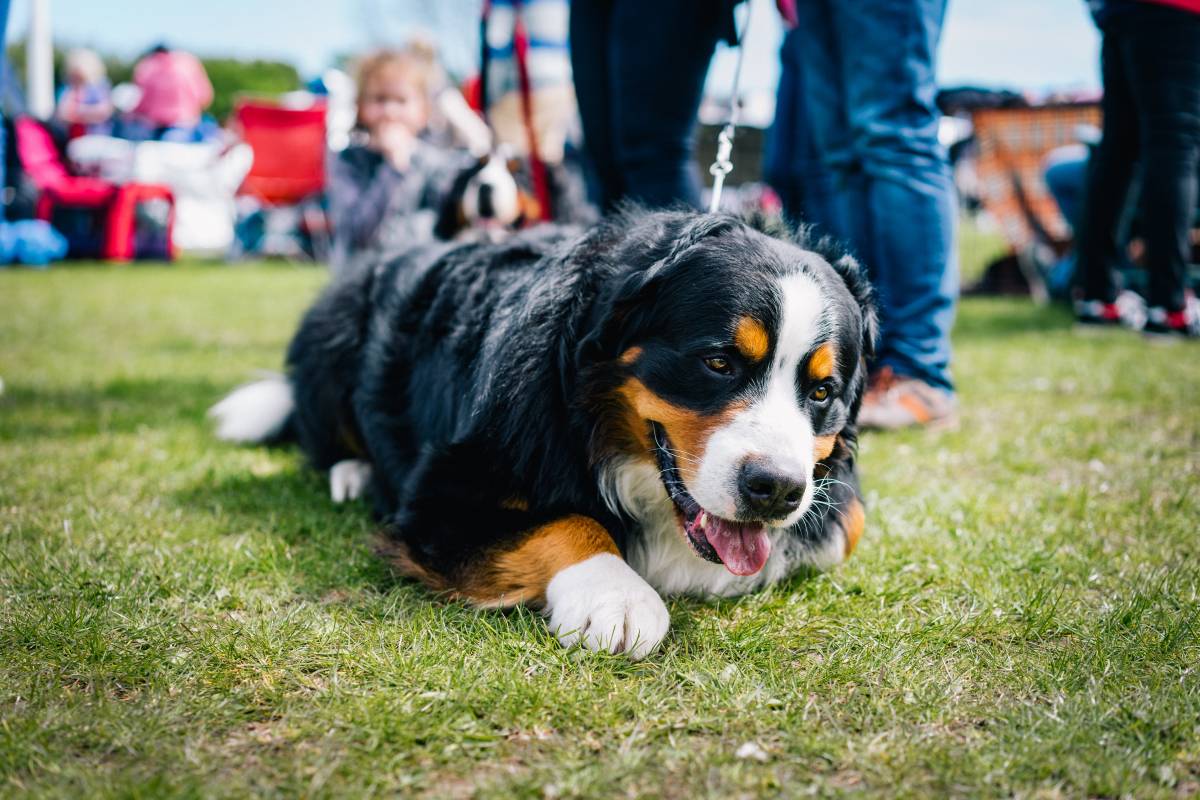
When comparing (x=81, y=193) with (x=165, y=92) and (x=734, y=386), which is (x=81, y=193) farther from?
(x=734, y=386)

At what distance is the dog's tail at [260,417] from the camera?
3.62 meters

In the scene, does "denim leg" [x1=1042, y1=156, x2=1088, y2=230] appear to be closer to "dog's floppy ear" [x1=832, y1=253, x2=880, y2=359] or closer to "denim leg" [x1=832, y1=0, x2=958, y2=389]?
"denim leg" [x1=832, y1=0, x2=958, y2=389]

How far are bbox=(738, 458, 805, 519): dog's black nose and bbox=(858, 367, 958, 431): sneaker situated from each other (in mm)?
1924

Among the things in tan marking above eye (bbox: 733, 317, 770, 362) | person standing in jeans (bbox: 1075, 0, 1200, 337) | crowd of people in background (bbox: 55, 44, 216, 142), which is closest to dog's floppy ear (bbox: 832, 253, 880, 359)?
tan marking above eye (bbox: 733, 317, 770, 362)

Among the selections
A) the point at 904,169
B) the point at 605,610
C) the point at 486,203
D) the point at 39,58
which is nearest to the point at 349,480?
the point at 605,610

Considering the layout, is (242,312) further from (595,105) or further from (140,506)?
(140,506)

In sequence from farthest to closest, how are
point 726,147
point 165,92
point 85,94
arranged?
point 85,94 < point 165,92 < point 726,147

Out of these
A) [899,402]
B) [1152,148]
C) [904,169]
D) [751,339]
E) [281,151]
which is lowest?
[899,402]

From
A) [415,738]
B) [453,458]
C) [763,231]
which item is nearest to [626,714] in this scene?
[415,738]

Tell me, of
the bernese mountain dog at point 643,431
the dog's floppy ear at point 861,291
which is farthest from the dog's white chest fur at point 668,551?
the dog's floppy ear at point 861,291

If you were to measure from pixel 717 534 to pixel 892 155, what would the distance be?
1968 millimetres

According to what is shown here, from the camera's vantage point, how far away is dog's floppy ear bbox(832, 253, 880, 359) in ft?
7.43

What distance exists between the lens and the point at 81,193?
1302 centimetres

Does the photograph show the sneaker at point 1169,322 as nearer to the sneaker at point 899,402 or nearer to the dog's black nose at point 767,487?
the sneaker at point 899,402
